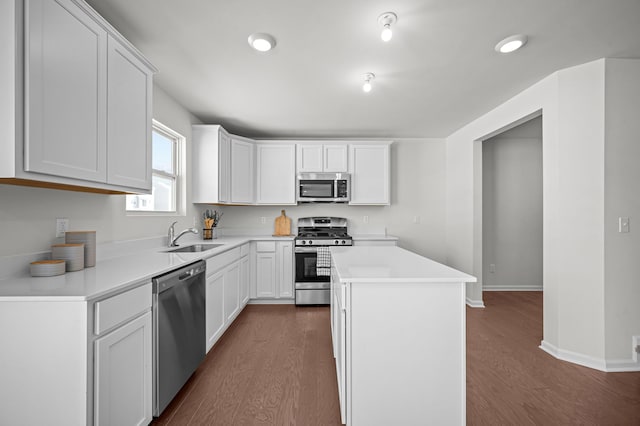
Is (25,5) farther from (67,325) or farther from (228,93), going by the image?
(228,93)

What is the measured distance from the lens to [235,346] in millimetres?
2607

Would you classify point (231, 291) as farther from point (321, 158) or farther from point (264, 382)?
point (321, 158)

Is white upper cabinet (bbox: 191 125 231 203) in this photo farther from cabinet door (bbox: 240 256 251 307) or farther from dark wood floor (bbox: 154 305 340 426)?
dark wood floor (bbox: 154 305 340 426)

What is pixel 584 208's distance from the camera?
89.3 inches

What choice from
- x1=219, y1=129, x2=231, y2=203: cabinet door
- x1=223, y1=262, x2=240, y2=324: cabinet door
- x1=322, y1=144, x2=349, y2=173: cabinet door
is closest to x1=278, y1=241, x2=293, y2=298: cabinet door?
x1=223, y1=262, x2=240, y2=324: cabinet door

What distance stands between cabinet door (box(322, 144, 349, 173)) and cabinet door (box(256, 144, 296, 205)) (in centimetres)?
48

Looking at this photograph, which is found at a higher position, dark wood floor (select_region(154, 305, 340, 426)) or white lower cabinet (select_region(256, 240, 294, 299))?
white lower cabinet (select_region(256, 240, 294, 299))

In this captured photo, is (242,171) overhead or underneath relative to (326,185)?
overhead

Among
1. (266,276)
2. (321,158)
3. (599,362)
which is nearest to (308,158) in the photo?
(321,158)

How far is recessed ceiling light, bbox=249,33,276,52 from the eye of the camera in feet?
6.09

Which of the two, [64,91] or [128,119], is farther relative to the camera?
[128,119]

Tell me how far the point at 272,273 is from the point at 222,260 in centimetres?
124

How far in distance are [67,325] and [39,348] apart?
0.47 feet

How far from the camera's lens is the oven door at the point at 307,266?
3.78 metres
